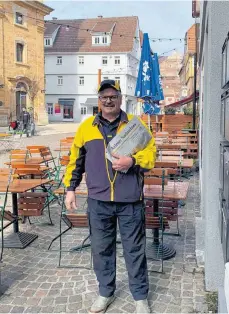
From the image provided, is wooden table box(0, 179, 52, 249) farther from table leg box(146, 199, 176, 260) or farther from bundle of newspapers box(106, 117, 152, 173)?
bundle of newspapers box(106, 117, 152, 173)

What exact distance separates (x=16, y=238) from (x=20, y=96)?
34.1 meters

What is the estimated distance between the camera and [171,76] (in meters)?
91.4

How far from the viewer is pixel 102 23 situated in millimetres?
55625

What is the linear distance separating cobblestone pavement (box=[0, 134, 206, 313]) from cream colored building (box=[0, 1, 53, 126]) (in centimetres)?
3041

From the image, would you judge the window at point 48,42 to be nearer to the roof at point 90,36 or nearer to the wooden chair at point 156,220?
the roof at point 90,36

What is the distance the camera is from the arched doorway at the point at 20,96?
37.7 m

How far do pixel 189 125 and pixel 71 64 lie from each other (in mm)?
39593

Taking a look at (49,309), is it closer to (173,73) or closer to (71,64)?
(71,64)

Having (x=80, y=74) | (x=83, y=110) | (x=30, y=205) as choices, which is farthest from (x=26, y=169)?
(x=80, y=74)

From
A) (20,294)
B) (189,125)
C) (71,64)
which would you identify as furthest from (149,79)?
(71,64)

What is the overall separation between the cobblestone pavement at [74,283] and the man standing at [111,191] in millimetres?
325

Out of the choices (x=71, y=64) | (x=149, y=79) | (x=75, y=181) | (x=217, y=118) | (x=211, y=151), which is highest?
(x=71, y=64)

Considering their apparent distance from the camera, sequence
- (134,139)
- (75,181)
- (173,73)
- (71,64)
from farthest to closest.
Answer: (173,73), (71,64), (75,181), (134,139)

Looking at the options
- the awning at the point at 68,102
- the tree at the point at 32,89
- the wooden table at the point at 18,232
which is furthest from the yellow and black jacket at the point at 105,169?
the awning at the point at 68,102
